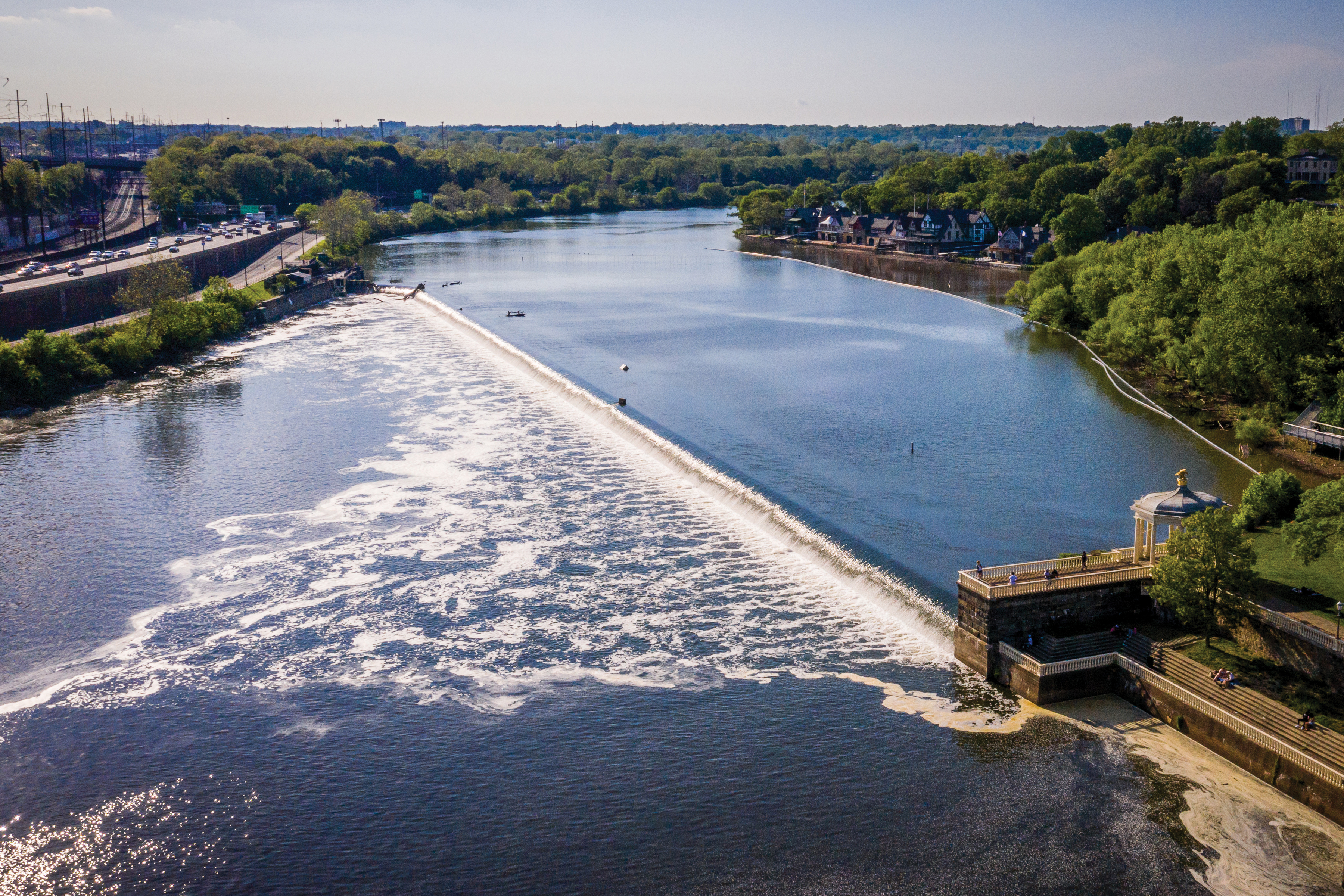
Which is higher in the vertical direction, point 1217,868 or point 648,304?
point 648,304

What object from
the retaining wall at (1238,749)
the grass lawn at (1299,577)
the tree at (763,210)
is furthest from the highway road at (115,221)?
the grass lawn at (1299,577)

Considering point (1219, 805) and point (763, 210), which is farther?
point (763, 210)

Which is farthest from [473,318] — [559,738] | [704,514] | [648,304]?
[559,738]

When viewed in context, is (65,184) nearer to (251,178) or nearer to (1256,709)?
(251,178)

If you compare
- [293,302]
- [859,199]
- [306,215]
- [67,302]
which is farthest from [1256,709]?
[859,199]

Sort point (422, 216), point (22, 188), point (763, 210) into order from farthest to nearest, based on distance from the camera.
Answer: point (422, 216) < point (763, 210) < point (22, 188)

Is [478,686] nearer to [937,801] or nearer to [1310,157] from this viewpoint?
[937,801]
